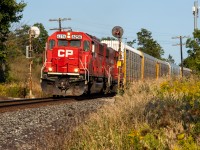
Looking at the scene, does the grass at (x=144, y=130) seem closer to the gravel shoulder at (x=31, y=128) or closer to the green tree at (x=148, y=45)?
the gravel shoulder at (x=31, y=128)

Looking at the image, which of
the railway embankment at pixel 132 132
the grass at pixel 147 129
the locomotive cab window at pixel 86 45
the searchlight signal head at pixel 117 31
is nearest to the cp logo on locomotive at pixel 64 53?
the locomotive cab window at pixel 86 45

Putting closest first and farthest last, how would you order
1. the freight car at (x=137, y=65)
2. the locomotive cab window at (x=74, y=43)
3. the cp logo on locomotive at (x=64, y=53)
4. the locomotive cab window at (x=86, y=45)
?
1. the cp logo on locomotive at (x=64, y=53)
2. the locomotive cab window at (x=86, y=45)
3. the locomotive cab window at (x=74, y=43)
4. the freight car at (x=137, y=65)

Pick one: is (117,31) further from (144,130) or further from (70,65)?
(144,130)

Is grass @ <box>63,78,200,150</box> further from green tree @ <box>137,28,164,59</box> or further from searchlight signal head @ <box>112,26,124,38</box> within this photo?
Result: green tree @ <box>137,28,164,59</box>

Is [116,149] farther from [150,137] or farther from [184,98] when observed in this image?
[184,98]

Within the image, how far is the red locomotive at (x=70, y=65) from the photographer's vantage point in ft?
55.5

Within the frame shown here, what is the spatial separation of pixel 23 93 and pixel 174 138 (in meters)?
19.3

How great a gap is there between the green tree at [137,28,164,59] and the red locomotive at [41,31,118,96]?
8582cm

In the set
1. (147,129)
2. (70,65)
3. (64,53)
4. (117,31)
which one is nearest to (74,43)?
(64,53)

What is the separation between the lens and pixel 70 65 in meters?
17.3

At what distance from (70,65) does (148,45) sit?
91.7 meters

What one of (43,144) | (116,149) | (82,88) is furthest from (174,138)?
(82,88)

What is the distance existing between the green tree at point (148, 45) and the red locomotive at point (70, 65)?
85816mm

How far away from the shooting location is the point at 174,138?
4773 mm
